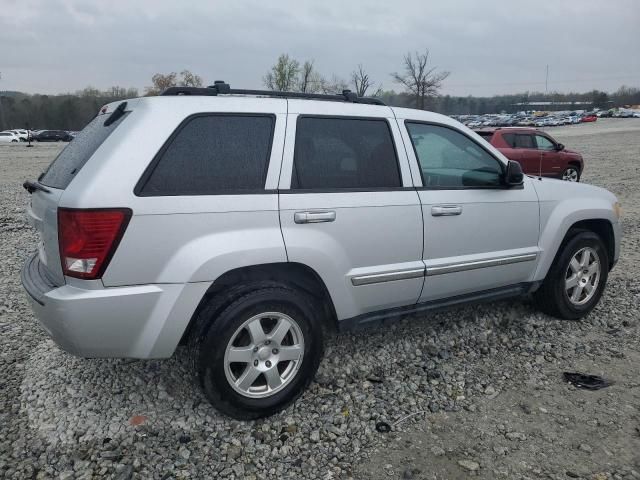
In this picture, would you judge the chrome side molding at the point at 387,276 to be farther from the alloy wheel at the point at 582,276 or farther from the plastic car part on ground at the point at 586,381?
the alloy wheel at the point at 582,276

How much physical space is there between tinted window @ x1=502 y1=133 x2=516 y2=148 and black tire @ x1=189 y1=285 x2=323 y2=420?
1122 centimetres

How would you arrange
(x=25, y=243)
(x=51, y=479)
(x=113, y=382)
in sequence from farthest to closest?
1. (x=25, y=243)
2. (x=113, y=382)
3. (x=51, y=479)

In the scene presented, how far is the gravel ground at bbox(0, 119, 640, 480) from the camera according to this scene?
258 centimetres

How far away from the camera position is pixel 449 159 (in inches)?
145

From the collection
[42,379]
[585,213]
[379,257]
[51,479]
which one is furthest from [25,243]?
[585,213]

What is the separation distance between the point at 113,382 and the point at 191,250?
1.36m

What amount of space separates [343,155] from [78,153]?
5.05ft

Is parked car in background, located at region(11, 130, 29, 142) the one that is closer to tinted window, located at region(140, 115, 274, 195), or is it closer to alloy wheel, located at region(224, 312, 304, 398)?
tinted window, located at region(140, 115, 274, 195)

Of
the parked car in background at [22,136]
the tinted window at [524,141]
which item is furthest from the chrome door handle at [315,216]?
the parked car in background at [22,136]

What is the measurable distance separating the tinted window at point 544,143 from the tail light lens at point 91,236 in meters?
13.0

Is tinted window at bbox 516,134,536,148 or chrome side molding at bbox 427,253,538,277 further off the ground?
tinted window at bbox 516,134,536,148

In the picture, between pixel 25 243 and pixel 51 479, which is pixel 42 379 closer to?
pixel 51 479

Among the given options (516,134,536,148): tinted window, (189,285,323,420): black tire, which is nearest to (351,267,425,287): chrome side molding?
(189,285,323,420): black tire

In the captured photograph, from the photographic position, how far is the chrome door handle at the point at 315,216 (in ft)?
9.36
